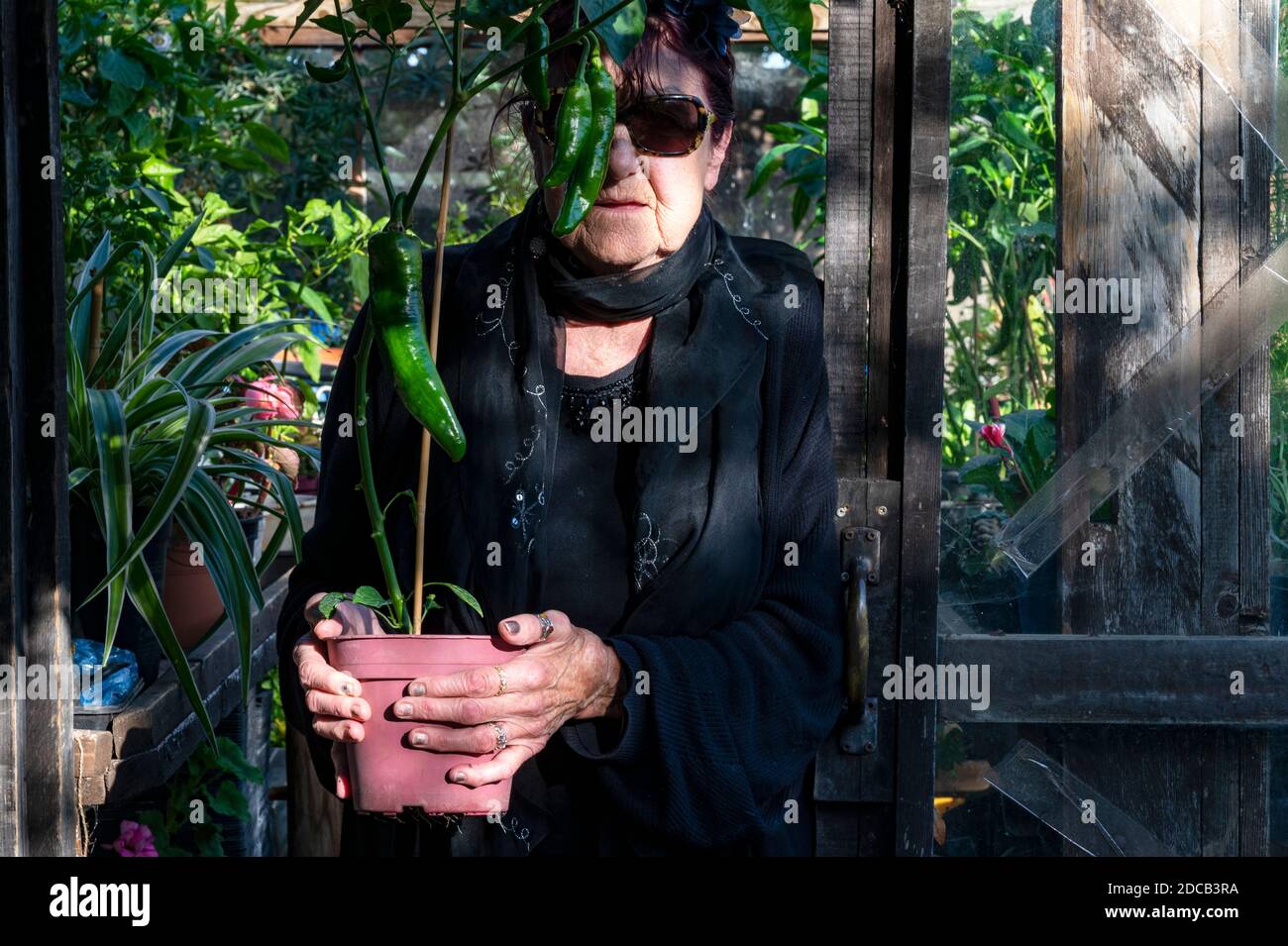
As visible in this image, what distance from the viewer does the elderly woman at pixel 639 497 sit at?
1.69 m

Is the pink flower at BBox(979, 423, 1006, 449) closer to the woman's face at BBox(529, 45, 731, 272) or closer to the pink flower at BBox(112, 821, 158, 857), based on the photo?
the woman's face at BBox(529, 45, 731, 272)

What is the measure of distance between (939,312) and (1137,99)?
418 millimetres

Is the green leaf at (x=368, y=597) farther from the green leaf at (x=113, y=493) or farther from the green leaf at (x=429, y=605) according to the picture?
the green leaf at (x=113, y=493)

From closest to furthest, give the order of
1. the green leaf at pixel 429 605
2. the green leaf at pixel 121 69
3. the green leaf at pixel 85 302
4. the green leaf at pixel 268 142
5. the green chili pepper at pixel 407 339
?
the green chili pepper at pixel 407 339, the green leaf at pixel 429 605, the green leaf at pixel 85 302, the green leaf at pixel 121 69, the green leaf at pixel 268 142

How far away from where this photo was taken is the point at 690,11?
1.72 metres

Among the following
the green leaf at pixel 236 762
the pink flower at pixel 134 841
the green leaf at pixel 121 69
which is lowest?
the pink flower at pixel 134 841

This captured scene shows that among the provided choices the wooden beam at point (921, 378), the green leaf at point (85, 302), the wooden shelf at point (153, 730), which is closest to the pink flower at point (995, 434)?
the wooden beam at point (921, 378)

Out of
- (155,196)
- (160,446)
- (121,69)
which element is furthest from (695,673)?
(121,69)

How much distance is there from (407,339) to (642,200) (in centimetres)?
42

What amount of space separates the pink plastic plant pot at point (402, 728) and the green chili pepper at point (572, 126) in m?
0.49

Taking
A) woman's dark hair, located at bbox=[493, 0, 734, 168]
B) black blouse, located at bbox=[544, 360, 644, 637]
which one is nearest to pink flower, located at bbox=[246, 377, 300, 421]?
black blouse, located at bbox=[544, 360, 644, 637]

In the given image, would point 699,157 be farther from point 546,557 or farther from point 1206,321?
point 1206,321

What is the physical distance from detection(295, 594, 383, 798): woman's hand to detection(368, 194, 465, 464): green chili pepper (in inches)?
9.2

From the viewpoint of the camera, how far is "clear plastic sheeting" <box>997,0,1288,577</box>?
191 centimetres
